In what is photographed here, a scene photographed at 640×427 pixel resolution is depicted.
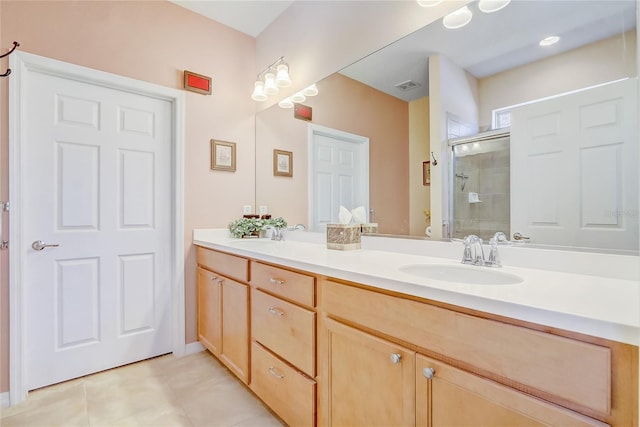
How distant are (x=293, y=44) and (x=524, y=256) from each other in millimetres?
2060

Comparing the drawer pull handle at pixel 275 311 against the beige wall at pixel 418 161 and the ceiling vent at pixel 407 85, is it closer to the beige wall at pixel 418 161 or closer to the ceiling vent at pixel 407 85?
the beige wall at pixel 418 161

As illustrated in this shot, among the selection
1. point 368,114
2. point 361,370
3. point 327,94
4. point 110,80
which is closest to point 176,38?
point 110,80

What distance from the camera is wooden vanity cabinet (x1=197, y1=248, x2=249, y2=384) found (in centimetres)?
165

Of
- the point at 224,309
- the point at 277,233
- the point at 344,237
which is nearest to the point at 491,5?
the point at 344,237

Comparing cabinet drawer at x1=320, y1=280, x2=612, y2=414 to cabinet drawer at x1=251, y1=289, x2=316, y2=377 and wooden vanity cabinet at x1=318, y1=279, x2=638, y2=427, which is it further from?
cabinet drawer at x1=251, y1=289, x2=316, y2=377

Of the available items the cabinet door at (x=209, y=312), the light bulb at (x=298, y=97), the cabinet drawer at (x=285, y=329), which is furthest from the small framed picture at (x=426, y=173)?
the cabinet door at (x=209, y=312)

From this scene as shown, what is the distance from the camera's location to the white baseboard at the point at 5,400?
1.63m

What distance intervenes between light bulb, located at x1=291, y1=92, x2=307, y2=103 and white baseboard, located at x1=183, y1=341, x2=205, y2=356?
1.96 metres

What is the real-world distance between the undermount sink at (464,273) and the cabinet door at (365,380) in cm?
32

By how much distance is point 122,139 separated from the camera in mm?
2051

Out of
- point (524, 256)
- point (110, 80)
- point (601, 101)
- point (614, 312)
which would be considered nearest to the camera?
point (614, 312)

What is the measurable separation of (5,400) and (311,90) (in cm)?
254

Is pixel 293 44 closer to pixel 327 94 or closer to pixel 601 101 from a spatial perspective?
pixel 327 94

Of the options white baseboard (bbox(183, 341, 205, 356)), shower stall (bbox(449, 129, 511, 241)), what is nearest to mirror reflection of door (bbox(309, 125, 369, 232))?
shower stall (bbox(449, 129, 511, 241))
